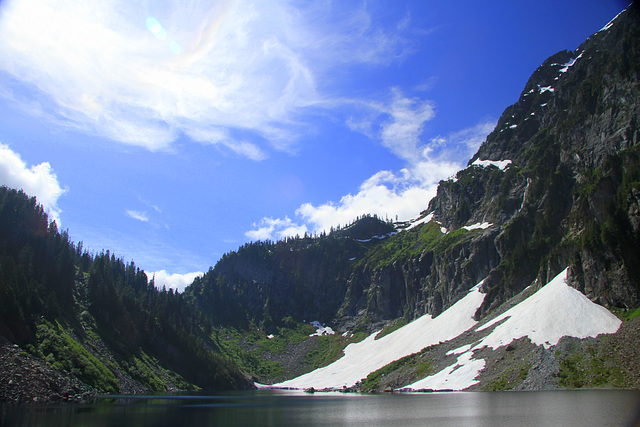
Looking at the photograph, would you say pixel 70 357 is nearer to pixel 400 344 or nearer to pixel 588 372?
pixel 588 372

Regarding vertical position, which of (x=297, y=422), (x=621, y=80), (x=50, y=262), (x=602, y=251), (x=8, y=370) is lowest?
(x=297, y=422)

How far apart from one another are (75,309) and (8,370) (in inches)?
2862

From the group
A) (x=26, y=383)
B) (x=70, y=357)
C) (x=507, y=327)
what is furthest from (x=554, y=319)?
(x=70, y=357)

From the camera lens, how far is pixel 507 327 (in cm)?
10619

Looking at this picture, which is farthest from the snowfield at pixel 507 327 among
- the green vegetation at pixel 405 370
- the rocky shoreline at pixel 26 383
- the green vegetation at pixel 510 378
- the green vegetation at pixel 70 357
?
the rocky shoreline at pixel 26 383

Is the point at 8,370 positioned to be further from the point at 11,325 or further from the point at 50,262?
the point at 50,262

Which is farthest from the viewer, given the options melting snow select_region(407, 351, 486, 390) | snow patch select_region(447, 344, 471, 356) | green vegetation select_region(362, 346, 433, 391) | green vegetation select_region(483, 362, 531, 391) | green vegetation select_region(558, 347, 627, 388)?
green vegetation select_region(362, 346, 433, 391)

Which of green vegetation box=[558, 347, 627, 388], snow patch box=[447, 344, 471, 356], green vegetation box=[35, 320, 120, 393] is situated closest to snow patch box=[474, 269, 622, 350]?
snow patch box=[447, 344, 471, 356]

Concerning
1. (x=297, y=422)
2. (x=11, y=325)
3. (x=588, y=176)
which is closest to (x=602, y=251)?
(x=588, y=176)

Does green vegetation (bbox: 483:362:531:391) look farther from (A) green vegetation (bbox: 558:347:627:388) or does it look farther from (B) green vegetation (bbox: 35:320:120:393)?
(B) green vegetation (bbox: 35:320:120:393)

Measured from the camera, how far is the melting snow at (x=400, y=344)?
487ft

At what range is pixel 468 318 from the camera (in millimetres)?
147125

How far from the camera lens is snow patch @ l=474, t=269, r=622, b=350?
8481cm

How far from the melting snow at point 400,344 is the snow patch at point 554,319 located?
3372cm
